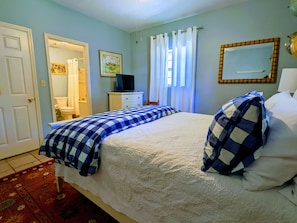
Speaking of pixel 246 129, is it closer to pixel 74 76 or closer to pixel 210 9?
pixel 210 9

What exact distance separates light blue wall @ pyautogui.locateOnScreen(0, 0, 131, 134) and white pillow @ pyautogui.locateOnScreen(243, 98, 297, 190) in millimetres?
3174

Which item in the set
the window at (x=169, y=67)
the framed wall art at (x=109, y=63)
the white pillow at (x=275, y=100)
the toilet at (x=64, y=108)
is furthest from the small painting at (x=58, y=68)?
the white pillow at (x=275, y=100)

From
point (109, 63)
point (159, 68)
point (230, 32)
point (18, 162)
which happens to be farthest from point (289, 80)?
point (18, 162)

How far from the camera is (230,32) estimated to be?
300 centimetres

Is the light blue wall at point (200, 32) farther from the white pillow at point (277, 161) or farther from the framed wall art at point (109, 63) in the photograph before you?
the white pillow at point (277, 161)

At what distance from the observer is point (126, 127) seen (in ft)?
4.65

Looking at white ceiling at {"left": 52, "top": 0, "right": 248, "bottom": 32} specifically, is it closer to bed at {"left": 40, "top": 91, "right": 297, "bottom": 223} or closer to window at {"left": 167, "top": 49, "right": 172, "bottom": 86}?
window at {"left": 167, "top": 49, "right": 172, "bottom": 86}

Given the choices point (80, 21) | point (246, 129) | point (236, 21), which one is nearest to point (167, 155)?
point (246, 129)

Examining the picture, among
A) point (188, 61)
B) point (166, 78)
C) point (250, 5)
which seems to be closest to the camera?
point (250, 5)

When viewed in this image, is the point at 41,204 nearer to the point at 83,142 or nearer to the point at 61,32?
the point at 83,142

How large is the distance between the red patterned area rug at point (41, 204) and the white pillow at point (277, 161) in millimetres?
1166

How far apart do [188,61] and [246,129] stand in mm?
2980

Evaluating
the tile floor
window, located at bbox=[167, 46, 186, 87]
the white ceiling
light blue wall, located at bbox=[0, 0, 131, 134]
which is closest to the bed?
the tile floor

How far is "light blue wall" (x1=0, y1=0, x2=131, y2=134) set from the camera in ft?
8.09
